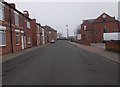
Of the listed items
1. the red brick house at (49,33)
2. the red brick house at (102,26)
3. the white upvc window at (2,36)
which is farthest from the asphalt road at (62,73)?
the red brick house at (49,33)

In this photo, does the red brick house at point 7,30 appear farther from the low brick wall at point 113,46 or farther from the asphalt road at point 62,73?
the low brick wall at point 113,46

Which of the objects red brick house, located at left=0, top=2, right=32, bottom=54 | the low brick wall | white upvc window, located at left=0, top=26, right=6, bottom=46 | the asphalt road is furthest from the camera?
red brick house, located at left=0, top=2, right=32, bottom=54

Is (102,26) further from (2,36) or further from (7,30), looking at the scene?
(2,36)

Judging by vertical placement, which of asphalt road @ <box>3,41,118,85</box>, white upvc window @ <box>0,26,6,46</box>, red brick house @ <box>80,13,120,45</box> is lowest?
asphalt road @ <box>3,41,118,85</box>

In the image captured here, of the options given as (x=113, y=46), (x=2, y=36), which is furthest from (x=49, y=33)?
(x=2, y=36)

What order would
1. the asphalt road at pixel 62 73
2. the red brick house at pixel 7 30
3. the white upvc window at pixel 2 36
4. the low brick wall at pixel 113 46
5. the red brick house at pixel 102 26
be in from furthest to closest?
1. the red brick house at pixel 102 26
2. the red brick house at pixel 7 30
3. the white upvc window at pixel 2 36
4. the low brick wall at pixel 113 46
5. the asphalt road at pixel 62 73

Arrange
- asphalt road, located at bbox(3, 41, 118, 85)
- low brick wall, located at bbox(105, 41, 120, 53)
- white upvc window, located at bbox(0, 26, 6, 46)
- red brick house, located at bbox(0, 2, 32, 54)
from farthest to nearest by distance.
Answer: red brick house, located at bbox(0, 2, 32, 54)
white upvc window, located at bbox(0, 26, 6, 46)
low brick wall, located at bbox(105, 41, 120, 53)
asphalt road, located at bbox(3, 41, 118, 85)

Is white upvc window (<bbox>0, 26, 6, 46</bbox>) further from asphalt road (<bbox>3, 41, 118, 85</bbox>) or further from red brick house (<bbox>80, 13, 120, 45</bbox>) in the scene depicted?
red brick house (<bbox>80, 13, 120, 45</bbox>)

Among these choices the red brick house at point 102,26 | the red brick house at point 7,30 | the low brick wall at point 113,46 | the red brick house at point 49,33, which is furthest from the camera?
the red brick house at point 49,33

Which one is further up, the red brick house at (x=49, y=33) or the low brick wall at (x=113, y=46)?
the red brick house at (x=49, y=33)

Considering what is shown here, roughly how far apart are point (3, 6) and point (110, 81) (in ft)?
70.0

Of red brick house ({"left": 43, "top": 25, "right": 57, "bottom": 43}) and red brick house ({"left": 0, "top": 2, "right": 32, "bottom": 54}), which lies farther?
red brick house ({"left": 43, "top": 25, "right": 57, "bottom": 43})

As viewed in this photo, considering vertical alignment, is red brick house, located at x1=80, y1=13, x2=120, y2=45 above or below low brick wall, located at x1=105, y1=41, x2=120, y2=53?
above

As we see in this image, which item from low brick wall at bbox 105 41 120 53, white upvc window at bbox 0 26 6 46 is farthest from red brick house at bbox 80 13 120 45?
white upvc window at bbox 0 26 6 46
